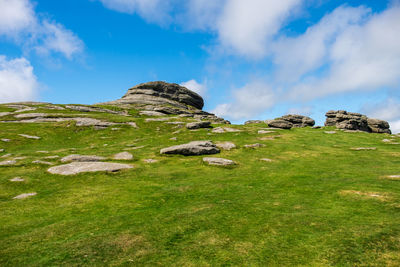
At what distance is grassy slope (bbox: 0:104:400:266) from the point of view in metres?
11.2

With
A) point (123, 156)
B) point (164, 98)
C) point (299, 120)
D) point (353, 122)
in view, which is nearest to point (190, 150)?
point (123, 156)

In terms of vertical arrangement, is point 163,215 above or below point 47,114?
below

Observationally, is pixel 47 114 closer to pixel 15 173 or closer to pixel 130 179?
pixel 15 173

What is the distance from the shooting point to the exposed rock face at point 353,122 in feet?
231

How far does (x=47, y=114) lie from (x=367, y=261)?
85.5 meters

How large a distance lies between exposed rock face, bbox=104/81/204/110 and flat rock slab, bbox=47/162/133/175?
306 ft

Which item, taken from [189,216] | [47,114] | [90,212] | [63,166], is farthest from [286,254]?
[47,114]

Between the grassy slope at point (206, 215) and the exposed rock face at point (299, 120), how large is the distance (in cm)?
5015

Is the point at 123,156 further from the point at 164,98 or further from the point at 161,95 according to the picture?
the point at 161,95

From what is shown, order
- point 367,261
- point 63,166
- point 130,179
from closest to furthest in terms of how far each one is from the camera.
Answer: point 367,261 < point 130,179 < point 63,166

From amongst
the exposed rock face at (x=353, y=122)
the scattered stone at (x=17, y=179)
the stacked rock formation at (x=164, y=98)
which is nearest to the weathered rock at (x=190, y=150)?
the scattered stone at (x=17, y=179)

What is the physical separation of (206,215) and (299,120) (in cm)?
7645

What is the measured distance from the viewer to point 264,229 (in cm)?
1355

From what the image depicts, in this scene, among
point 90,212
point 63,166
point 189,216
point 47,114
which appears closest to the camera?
point 189,216
